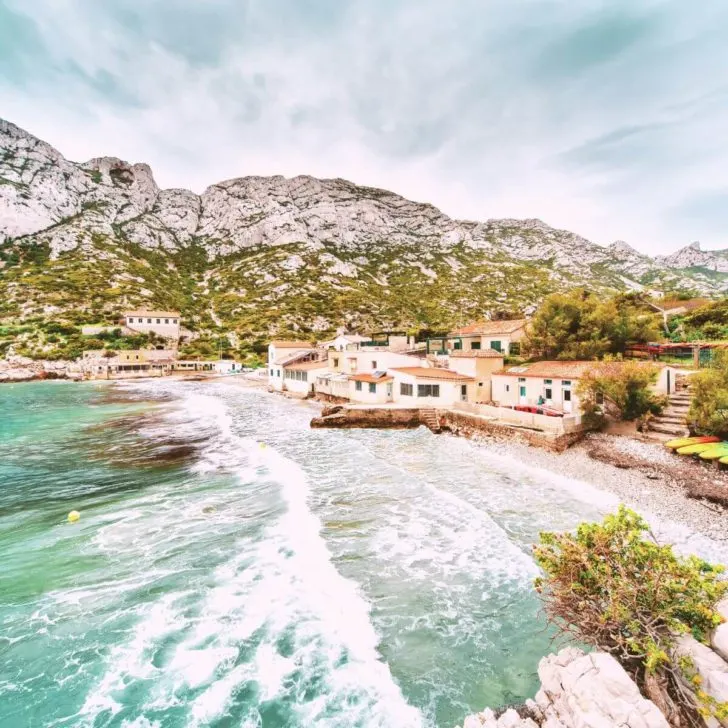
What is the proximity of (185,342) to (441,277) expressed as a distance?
88.6 metres

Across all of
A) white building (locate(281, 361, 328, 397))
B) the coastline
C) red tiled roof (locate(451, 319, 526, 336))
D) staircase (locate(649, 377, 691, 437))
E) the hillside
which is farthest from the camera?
the hillside

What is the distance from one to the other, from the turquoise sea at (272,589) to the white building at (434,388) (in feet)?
35.8

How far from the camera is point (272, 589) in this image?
37.3 feet

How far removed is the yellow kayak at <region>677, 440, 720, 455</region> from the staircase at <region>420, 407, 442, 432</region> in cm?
1627

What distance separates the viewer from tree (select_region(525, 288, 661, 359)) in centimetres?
3750

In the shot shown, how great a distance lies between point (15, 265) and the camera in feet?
389

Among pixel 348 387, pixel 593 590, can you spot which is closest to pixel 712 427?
pixel 593 590

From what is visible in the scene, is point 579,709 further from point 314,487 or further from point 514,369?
point 514,369

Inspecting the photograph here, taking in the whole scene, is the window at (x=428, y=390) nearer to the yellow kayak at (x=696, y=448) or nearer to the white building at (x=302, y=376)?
the white building at (x=302, y=376)

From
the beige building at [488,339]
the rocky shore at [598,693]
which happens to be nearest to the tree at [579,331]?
the beige building at [488,339]

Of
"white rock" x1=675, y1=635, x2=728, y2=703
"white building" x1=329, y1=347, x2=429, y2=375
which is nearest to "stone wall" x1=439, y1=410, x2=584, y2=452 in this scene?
"white building" x1=329, y1=347, x2=429, y2=375

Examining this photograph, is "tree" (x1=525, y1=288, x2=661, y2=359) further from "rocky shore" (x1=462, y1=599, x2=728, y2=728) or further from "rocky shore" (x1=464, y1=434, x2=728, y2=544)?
"rocky shore" (x1=462, y1=599, x2=728, y2=728)

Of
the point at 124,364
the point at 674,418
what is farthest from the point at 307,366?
the point at 124,364

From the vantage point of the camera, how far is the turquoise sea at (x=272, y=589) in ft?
25.9
